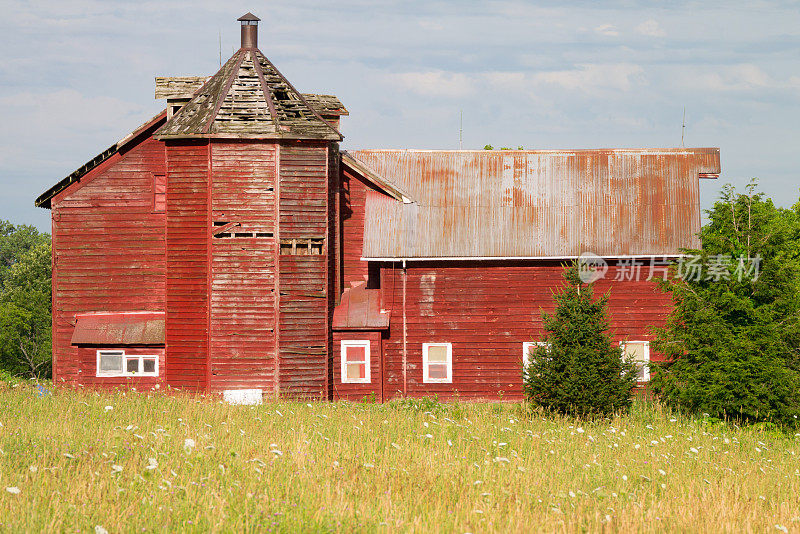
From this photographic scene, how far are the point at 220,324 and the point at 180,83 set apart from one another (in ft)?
28.9

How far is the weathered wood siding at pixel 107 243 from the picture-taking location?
26.0 m

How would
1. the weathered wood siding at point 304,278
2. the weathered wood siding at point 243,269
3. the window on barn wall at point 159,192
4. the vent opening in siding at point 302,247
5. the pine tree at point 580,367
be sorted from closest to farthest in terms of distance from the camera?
the pine tree at point 580,367
the weathered wood siding at point 243,269
the weathered wood siding at point 304,278
the vent opening in siding at point 302,247
the window on barn wall at point 159,192

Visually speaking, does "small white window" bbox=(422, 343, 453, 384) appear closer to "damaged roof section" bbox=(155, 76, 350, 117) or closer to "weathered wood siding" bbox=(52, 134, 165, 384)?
"weathered wood siding" bbox=(52, 134, 165, 384)

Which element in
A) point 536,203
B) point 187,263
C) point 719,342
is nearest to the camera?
point 719,342

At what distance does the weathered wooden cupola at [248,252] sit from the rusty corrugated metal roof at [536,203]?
2.94m

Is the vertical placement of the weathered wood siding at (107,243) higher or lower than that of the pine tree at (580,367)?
higher

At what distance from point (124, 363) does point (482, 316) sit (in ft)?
37.9

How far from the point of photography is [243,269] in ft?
78.4

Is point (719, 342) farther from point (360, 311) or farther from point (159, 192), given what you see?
point (159, 192)

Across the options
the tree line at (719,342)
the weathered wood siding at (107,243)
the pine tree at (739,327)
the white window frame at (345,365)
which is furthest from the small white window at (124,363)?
the pine tree at (739,327)

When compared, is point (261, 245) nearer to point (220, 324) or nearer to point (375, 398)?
point (220, 324)

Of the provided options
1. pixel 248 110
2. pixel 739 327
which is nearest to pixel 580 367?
pixel 739 327

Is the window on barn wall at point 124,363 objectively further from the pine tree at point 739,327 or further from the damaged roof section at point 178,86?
the pine tree at point 739,327

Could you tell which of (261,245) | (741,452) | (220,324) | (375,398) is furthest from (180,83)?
(741,452)
